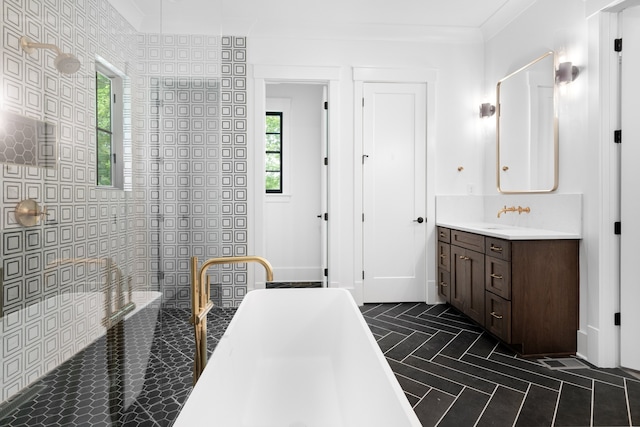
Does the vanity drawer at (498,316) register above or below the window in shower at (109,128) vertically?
below

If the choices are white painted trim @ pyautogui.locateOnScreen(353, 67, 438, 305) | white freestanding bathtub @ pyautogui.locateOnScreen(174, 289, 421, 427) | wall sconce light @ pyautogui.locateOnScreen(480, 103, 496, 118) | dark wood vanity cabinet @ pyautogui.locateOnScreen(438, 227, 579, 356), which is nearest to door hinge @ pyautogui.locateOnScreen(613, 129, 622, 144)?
dark wood vanity cabinet @ pyautogui.locateOnScreen(438, 227, 579, 356)

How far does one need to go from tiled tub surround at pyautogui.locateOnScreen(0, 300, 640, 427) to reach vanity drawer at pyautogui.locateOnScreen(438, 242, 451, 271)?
49 centimetres

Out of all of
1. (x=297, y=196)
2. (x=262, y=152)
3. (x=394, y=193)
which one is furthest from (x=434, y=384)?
(x=297, y=196)

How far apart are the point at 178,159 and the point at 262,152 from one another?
2.38 m

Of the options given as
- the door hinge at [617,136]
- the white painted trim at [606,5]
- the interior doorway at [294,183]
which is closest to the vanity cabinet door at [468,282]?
the door hinge at [617,136]

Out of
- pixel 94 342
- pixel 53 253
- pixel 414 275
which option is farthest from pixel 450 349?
pixel 53 253

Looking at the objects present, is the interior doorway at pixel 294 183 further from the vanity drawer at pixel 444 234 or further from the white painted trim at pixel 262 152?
the vanity drawer at pixel 444 234

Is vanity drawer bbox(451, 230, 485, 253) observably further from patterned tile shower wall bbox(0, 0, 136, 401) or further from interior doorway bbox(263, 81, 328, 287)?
patterned tile shower wall bbox(0, 0, 136, 401)

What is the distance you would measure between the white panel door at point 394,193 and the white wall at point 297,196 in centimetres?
126

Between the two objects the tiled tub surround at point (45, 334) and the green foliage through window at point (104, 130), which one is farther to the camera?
the green foliage through window at point (104, 130)

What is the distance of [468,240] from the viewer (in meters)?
3.12

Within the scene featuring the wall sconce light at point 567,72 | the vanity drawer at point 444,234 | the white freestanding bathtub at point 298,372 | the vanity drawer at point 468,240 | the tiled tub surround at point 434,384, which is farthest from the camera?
the vanity drawer at point 444,234

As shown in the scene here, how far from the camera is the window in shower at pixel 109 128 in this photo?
0.85 meters

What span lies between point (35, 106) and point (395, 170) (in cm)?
350
